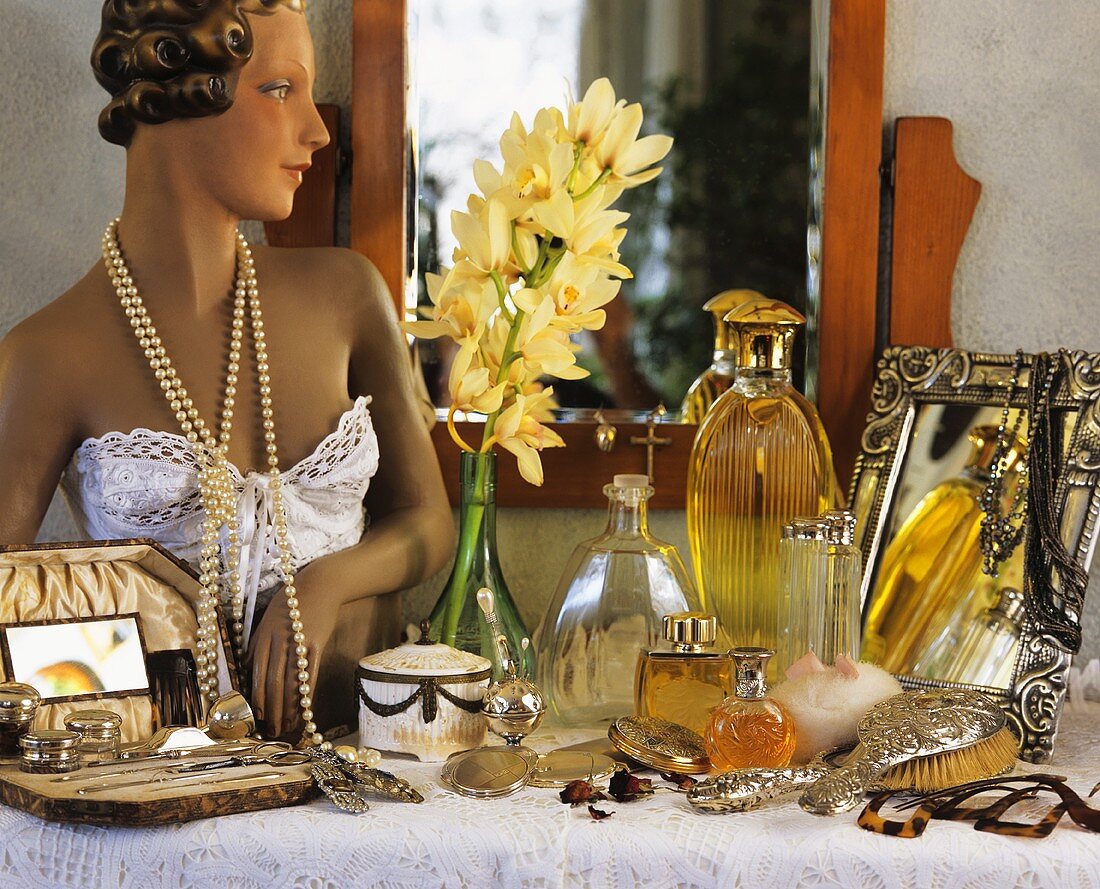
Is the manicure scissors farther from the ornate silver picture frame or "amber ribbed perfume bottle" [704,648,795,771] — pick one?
the ornate silver picture frame

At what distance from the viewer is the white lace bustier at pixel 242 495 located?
83cm

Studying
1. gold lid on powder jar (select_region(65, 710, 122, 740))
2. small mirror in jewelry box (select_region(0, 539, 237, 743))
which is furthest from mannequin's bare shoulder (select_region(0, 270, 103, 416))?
gold lid on powder jar (select_region(65, 710, 122, 740))

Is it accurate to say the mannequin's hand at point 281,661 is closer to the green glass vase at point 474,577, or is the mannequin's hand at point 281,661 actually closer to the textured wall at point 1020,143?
the green glass vase at point 474,577

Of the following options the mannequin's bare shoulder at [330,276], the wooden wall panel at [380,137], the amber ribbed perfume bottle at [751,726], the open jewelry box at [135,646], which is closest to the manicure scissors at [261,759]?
the open jewelry box at [135,646]

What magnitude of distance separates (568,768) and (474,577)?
20 centimetres

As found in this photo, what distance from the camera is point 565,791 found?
2.29 ft

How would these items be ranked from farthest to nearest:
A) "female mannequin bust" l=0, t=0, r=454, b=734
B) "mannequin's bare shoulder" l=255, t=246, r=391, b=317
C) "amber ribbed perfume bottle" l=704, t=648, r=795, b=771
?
"mannequin's bare shoulder" l=255, t=246, r=391, b=317, "female mannequin bust" l=0, t=0, r=454, b=734, "amber ribbed perfume bottle" l=704, t=648, r=795, b=771

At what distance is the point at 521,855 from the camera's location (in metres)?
0.64

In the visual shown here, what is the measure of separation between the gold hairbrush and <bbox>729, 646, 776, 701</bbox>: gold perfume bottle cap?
0.17ft

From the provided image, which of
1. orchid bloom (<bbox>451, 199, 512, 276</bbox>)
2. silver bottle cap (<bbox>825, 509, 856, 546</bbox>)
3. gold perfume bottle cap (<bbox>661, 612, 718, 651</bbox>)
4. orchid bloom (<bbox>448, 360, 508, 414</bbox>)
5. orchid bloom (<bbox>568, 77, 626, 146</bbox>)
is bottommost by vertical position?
gold perfume bottle cap (<bbox>661, 612, 718, 651</bbox>)

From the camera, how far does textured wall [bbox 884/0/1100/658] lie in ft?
3.50

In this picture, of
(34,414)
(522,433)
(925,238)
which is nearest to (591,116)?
(522,433)

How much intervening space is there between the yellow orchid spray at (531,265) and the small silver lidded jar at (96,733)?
0.27 m

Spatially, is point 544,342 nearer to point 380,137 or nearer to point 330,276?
point 330,276
